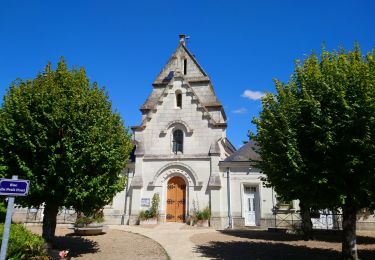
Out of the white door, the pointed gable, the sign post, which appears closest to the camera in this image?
the sign post

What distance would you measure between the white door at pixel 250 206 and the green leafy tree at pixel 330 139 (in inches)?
423

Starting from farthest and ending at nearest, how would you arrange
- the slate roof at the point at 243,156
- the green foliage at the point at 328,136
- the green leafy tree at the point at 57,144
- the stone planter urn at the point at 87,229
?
the slate roof at the point at 243,156
the stone planter urn at the point at 87,229
the green leafy tree at the point at 57,144
the green foliage at the point at 328,136

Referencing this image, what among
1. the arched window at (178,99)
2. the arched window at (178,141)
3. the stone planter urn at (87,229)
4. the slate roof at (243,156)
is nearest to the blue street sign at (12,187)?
the stone planter urn at (87,229)

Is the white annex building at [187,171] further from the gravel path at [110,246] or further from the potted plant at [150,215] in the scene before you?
the gravel path at [110,246]

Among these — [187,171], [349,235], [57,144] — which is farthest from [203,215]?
[57,144]

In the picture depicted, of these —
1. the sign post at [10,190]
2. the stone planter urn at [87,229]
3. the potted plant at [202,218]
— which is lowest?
the stone planter urn at [87,229]

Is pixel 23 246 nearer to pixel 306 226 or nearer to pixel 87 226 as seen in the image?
pixel 87 226

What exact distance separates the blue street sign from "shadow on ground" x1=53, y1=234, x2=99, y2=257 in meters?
6.58

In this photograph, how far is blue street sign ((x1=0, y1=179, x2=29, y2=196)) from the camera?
598 centimetres

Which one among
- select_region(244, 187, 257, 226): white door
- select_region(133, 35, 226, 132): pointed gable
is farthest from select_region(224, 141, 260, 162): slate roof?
select_region(133, 35, 226, 132): pointed gable

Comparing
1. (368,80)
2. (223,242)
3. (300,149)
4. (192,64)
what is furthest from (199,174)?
(368,80)

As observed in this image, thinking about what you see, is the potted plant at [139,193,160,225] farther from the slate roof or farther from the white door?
the white door

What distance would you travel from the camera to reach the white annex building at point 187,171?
2169 centimetres

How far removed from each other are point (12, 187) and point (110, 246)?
8402mm
